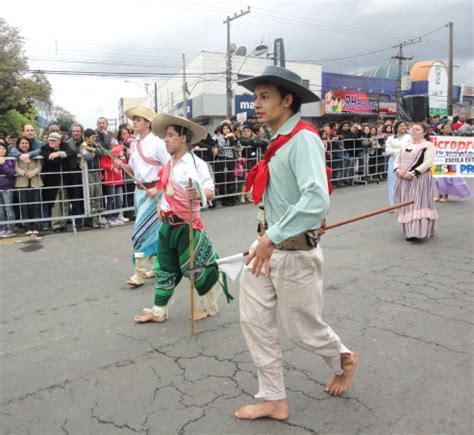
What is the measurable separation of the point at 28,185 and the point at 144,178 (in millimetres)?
3759

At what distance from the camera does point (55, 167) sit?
25.9ft

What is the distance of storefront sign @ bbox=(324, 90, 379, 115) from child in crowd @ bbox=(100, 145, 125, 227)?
30.0 m

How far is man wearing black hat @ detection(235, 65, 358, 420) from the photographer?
2.21 meters

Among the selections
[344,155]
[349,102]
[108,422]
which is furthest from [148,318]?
[349,102]

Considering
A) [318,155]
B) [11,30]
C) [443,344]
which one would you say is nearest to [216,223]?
[443,344]

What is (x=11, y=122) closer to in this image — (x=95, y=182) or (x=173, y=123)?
(x=95, y=182)

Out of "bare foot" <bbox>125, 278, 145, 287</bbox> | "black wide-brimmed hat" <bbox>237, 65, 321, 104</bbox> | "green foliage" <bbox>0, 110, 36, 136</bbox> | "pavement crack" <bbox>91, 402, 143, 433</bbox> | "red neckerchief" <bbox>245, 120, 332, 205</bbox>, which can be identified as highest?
"green foliage" <bbox>0, 110, 36, 136</bbox>

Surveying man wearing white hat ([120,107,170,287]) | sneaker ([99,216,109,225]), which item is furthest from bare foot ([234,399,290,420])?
sneaker ([99,216,109,225])

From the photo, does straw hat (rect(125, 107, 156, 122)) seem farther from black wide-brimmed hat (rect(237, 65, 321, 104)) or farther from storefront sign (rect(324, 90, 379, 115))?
storefront sign (rect(324, 90, 379, 115))

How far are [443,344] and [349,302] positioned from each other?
1003 millimetres

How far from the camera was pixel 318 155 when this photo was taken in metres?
2.26

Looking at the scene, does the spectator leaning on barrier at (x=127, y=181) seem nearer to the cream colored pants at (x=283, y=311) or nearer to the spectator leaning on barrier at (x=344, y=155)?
the spectator leaning on barrier at (x=344, y=155)

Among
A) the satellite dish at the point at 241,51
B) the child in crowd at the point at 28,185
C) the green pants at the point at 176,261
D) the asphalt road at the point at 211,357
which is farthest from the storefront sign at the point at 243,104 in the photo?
the green pants at the point at 176,261

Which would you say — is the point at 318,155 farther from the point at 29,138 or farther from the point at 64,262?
the point at 29,138
